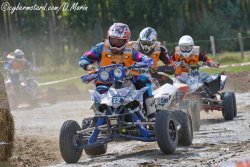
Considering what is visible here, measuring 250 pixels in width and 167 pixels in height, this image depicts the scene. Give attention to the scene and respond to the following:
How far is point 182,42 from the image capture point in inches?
659

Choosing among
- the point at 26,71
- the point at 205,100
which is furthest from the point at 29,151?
the point at 26,71

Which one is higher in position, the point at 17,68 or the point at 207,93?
the point at 17,68

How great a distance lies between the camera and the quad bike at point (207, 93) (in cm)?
1561

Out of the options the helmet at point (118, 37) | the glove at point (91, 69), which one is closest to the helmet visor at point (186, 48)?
the helmet at point (118, 37)

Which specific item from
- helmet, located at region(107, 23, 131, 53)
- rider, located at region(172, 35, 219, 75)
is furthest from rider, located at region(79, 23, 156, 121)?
rider, located at region(172, 35, 219, 75)

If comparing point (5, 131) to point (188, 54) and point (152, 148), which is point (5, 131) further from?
point (188, 54)

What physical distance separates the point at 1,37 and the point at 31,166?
3574 cm

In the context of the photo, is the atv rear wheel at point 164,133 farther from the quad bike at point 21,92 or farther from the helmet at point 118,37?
the quad bike at point 21,92

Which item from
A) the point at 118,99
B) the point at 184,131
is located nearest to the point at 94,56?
the point at 118,99

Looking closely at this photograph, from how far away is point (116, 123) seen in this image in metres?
10.6

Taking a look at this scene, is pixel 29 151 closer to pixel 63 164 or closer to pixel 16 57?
pixel 63 164

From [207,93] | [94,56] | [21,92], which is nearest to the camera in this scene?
[94,56]

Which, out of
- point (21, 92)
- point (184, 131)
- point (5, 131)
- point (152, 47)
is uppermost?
point (152, 47)

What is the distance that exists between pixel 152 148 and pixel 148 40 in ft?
11.5
